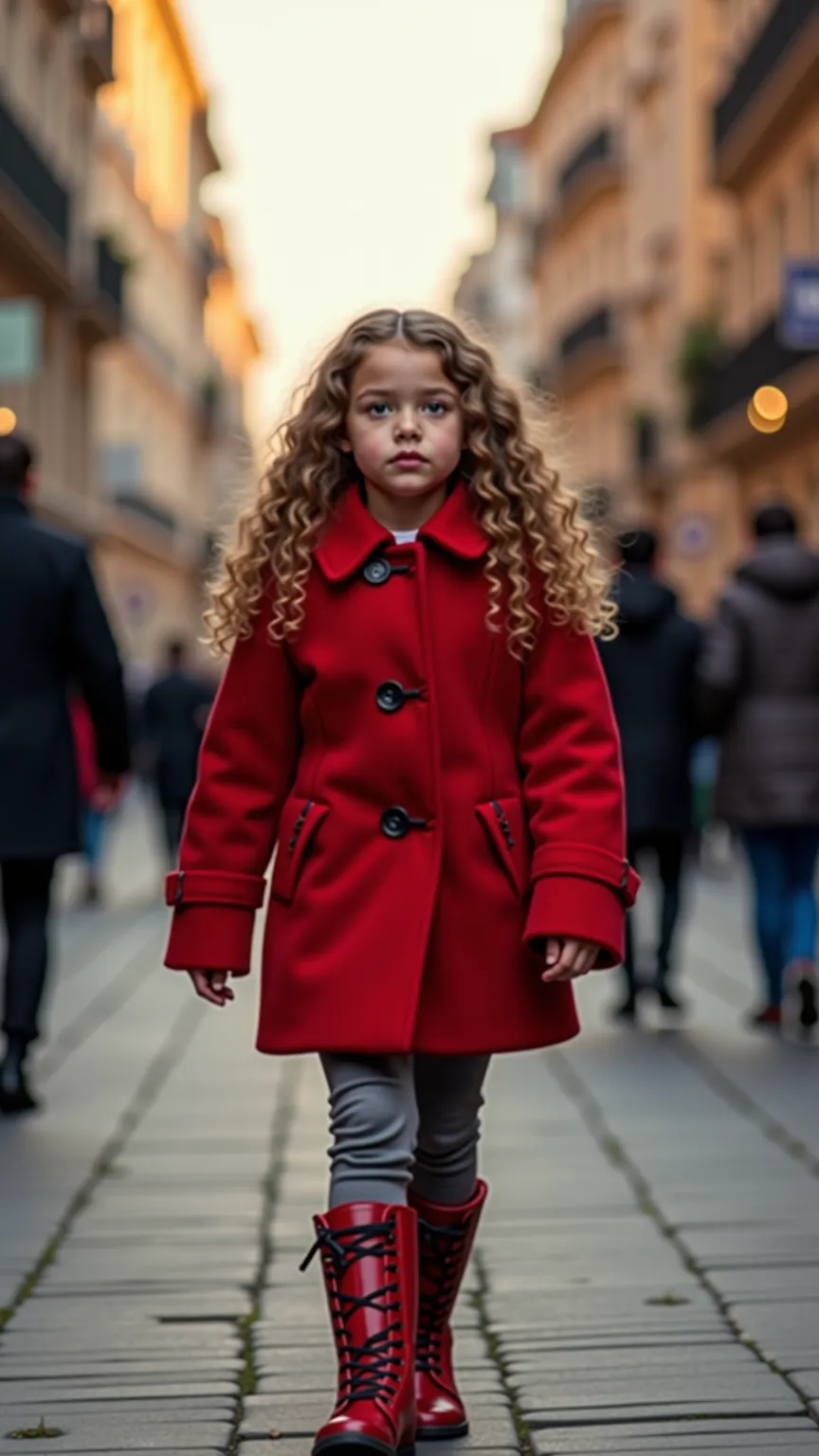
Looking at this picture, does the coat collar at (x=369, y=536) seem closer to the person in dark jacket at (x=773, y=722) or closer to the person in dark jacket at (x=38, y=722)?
the person in dark jacket at (x=38, y=722)

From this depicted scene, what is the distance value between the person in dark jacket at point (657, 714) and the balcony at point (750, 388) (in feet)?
60.9

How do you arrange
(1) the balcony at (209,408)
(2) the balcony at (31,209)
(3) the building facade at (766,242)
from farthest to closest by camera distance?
(1) the balcony at (209,408)
(3) the building facade at (766,242)
(2) the balcony at (31,209)

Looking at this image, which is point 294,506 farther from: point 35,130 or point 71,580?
point 35,130

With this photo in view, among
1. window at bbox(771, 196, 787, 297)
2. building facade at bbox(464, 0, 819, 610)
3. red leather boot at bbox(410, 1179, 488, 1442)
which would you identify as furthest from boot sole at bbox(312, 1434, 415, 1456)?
window at bbox(771, 196, 787, 297)

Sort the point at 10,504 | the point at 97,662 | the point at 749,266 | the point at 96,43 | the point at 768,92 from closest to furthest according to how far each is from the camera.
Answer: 1. the point at 97,662
2. the point at 10,504
3. the point at 768,92
4. the point at 96,43
5. the point at 749,266

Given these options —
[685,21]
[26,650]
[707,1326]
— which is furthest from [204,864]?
[685,21]

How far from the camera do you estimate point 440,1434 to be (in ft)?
14.4

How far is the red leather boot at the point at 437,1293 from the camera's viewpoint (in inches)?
175

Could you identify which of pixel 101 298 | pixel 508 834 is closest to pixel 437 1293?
pixel 508 834

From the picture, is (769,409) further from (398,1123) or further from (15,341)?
(398,1123)

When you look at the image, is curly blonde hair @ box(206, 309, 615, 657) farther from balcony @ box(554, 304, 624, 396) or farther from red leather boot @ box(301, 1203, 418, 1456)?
balcony @ box(554, 304, 624, 396)

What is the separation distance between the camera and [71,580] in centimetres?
839

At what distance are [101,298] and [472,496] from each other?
34654 mm

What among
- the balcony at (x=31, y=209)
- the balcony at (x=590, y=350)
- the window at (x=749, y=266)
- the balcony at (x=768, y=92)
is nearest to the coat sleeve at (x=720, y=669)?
the balcony at (x=768, y=92)
